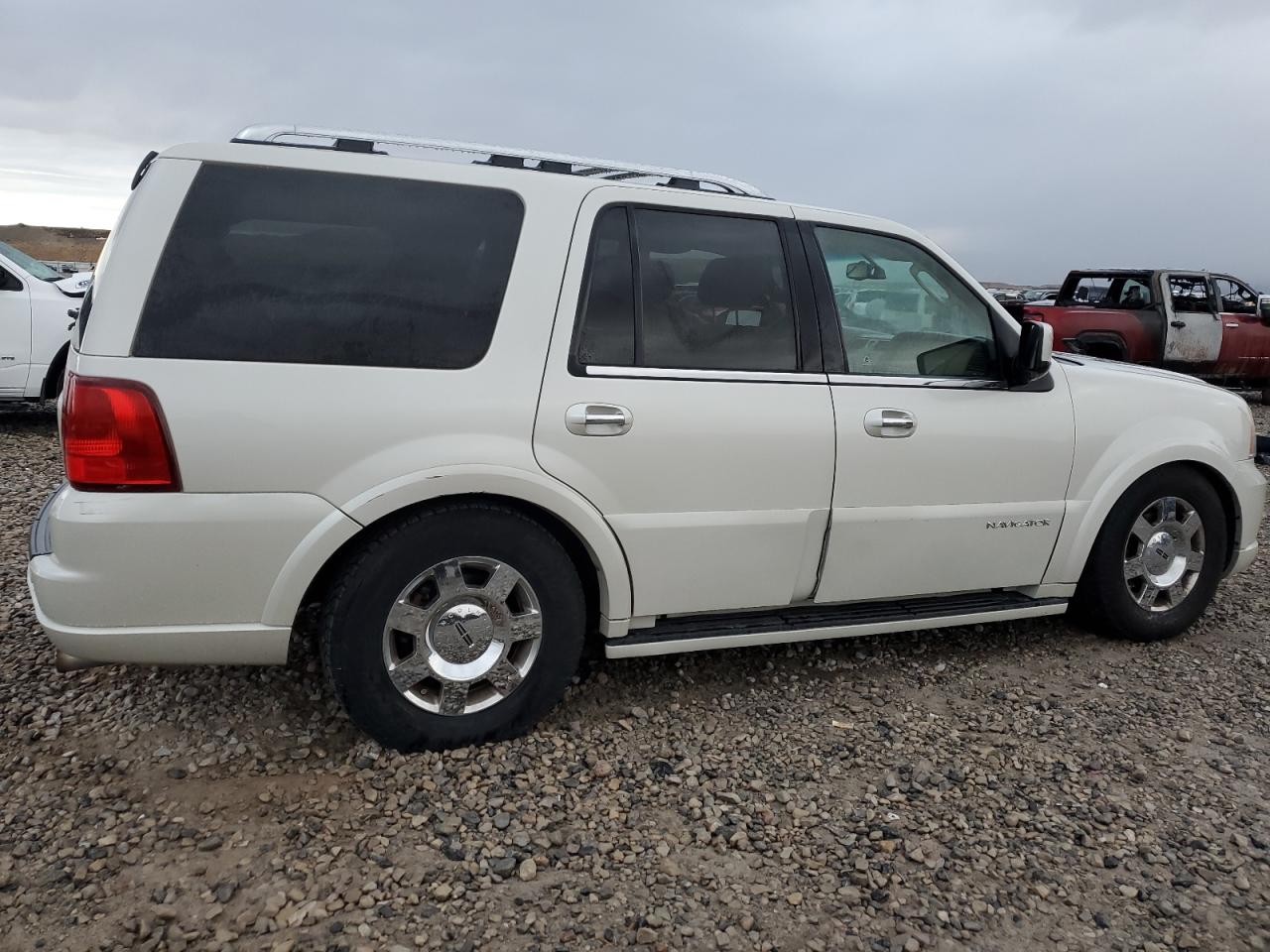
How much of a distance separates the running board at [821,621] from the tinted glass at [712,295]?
0.92m

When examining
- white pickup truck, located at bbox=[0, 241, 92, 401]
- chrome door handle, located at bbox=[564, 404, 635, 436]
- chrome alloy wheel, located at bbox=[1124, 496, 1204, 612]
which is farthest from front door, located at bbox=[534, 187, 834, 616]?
white pickup truck, located at bbox=[0, 241, 92, 401]

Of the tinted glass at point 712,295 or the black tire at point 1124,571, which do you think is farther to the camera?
the black tire at point 1124,571

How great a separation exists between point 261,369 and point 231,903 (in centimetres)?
143

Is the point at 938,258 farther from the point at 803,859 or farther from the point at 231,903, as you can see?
the point at 231,903

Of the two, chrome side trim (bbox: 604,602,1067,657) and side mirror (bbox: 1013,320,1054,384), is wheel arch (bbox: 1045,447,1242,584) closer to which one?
chrome side trim (bbox: 604,602,1067,657)

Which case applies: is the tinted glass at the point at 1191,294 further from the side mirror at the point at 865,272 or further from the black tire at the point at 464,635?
the black tire at the point at 464,635

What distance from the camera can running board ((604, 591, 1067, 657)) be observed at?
3.34 meters

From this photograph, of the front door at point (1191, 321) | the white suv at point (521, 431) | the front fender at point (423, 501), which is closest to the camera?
the white suv at point (521, 431)

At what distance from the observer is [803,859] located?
2709mm

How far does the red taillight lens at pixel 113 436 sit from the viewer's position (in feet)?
8.56

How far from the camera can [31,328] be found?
8.46m

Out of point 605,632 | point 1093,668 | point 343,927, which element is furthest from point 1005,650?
point 343,927

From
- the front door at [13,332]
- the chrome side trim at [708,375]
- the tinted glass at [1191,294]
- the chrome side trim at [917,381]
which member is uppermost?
the tinted glass at [1191,294]

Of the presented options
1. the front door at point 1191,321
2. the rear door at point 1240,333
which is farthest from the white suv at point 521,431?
the rear door at point 1240,333
